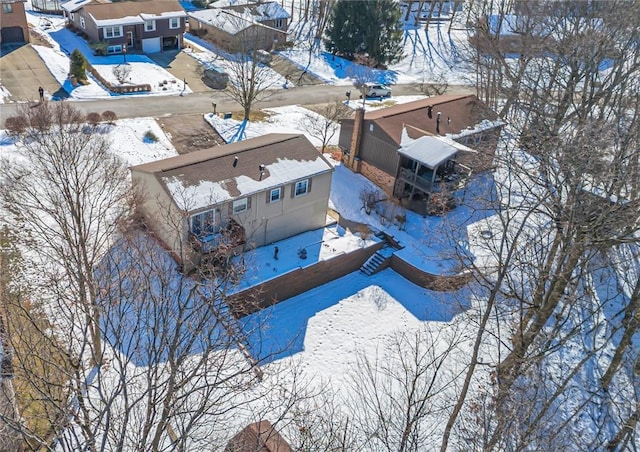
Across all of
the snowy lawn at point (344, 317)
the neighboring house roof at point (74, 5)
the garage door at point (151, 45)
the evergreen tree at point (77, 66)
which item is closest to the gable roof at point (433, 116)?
the snowy lawn at point (344, 317)

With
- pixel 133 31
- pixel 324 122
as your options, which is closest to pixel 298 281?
pixel 324 122

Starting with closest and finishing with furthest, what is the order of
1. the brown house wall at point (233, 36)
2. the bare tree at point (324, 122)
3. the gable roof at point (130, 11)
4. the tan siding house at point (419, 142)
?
the tan siding house at point (419, 142), the bare tree at point (324, 122), the brown house wall at point (233, 36), the gable roof at point (130, 11)

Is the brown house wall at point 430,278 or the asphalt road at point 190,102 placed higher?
the asphalt road at point 190,102

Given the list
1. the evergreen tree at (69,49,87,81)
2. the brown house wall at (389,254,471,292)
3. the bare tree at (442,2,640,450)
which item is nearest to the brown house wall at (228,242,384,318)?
the brown house wall at (389,254,471,292)

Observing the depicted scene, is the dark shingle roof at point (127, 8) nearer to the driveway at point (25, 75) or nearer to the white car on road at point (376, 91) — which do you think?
the driveway at point (25, 75)

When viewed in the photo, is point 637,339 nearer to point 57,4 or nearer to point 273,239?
point 273,239

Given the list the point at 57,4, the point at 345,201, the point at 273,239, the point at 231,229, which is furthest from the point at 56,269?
the point at 57,4
